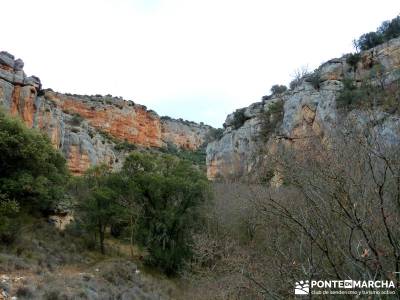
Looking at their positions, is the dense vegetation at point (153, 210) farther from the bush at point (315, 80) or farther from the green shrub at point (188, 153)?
the green shrub at point (188, 153)

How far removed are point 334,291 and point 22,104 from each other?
30.8 m

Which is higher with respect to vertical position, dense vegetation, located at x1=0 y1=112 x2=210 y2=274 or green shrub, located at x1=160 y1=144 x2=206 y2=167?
green shrub, located at x1=160 y1=144 x2=206 y2=167

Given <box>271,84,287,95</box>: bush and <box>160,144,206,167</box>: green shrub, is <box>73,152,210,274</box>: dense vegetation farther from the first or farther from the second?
<box>160,144,206,167</box>: green shrub

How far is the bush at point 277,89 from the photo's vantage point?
1654 inches

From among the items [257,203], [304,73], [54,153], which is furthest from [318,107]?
[257,203]

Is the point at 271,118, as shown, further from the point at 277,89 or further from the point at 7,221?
the point at 7,221

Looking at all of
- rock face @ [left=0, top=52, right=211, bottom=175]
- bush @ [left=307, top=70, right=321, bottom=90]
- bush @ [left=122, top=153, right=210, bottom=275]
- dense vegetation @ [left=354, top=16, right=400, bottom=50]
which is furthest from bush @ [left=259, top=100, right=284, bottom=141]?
rock face @ [left=0, top=52, right=211, bottom=175]

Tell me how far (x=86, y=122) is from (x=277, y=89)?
77.8 feet

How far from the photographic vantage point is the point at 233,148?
39281 mm

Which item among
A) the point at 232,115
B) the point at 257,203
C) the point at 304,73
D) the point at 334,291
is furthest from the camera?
the point at 232,115

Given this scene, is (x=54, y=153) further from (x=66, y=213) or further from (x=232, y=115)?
(x=232, y=115)

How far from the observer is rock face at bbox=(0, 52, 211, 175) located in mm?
30825

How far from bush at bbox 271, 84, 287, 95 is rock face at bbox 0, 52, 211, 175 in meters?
19.1

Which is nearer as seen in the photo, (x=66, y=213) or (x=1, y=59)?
(x=66, y=213)
